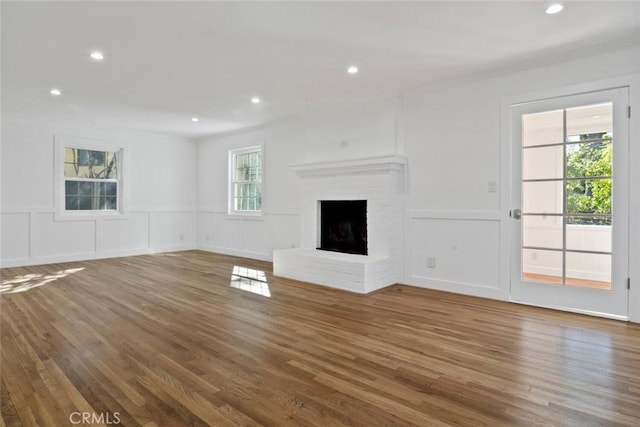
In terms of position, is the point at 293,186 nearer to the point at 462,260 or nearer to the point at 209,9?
the point at 462,260

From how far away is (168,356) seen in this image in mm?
2357

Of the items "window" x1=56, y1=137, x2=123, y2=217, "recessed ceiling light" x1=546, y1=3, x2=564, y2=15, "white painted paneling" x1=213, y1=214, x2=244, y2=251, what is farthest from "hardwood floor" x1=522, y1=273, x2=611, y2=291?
"window" x1=56, y1=137, x2=123, y2=217

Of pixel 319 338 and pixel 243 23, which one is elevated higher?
pixel 243 23

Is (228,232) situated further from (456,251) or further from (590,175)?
(590,175)

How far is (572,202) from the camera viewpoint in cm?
339

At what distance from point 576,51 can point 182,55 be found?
12.3ft

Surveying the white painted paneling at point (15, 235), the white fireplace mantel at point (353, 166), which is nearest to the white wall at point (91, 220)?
the white painted paneling at point (15, 235)

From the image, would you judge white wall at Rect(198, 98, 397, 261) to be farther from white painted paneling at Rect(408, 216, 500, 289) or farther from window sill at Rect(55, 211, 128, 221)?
window sill at Rect(55, 211, 128, 221)

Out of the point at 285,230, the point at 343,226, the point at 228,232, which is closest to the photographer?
the point at 343,226

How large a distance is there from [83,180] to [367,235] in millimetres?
5366

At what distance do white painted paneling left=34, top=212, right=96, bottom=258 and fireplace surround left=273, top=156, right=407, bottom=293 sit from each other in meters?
3.86

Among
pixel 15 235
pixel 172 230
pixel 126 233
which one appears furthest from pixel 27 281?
pixel 172 230

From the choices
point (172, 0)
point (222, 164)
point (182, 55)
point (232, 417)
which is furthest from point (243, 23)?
point (222, 164)

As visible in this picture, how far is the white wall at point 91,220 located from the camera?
5656 mm
